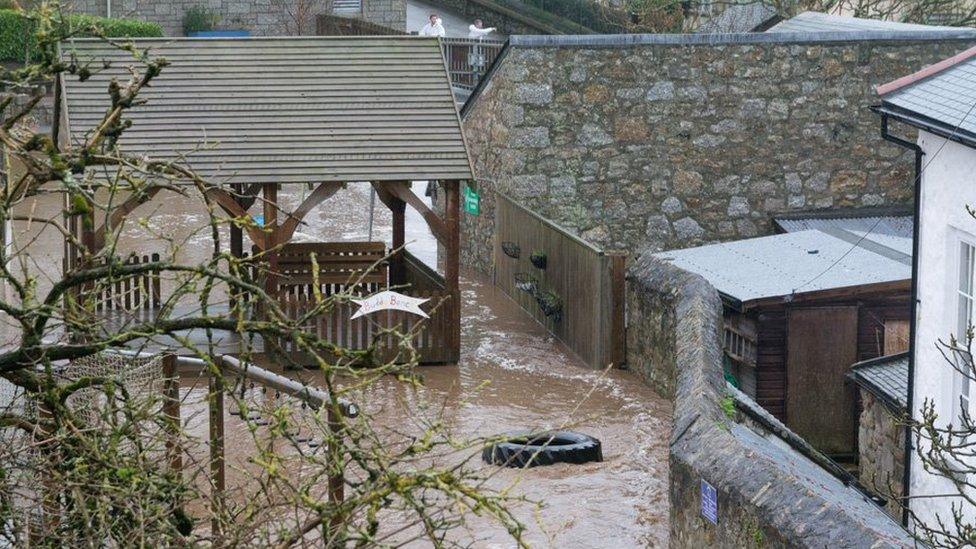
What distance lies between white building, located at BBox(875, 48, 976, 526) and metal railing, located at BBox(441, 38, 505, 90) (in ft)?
47.8

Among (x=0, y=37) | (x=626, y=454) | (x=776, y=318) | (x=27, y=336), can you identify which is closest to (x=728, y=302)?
(x=776, y=318)

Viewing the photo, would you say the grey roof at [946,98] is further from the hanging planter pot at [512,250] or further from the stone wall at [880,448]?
the hanging planter pot at [512,250]

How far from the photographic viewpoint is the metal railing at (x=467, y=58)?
25.8 metres

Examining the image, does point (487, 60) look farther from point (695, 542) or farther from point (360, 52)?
point (695, 542)

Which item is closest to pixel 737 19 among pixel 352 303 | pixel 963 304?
pixel 352 303

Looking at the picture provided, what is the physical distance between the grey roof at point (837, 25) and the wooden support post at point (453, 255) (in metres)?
6.70

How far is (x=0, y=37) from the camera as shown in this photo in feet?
111

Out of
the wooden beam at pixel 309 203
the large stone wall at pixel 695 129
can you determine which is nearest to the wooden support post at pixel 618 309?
the wooden beam at pixel 309 203

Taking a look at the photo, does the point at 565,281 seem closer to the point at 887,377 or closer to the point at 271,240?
the point at 271,240

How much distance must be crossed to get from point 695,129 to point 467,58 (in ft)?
24.0

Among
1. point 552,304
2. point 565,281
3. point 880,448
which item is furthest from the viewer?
point 552,304

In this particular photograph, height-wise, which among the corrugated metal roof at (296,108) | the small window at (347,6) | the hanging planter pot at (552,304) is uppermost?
the small window at (347,6)

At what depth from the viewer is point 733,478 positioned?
29.2 feet

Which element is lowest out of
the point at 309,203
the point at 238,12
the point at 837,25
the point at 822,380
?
the point at 822,380
